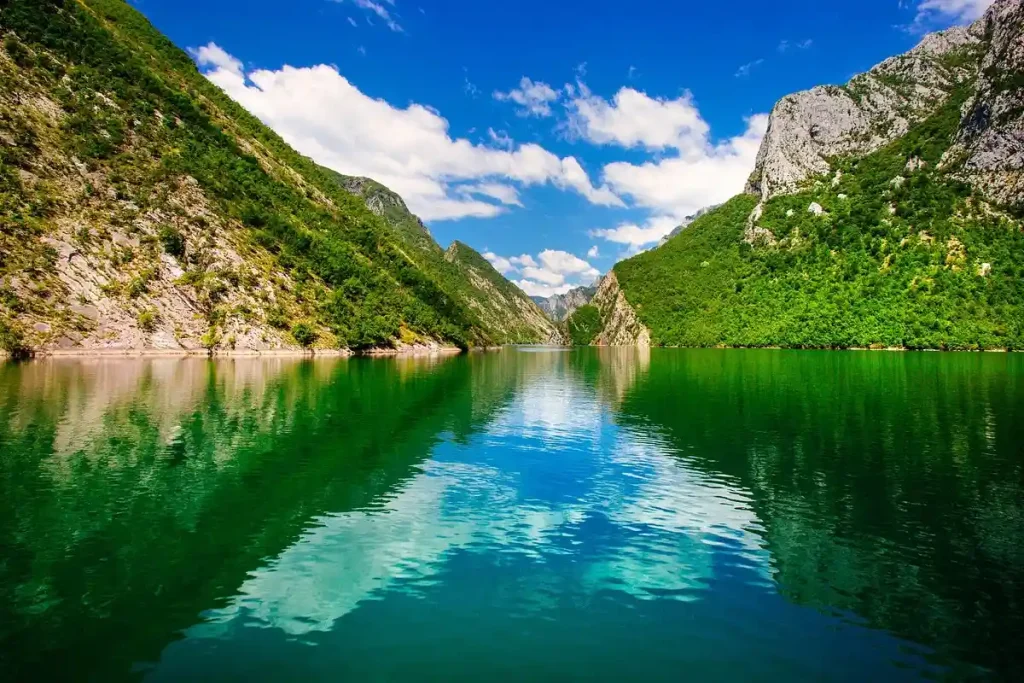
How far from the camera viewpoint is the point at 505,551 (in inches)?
598

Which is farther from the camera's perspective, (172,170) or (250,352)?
(172,170)

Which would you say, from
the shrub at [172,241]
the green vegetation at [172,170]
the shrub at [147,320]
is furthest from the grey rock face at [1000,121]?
the shrub at [147,320]

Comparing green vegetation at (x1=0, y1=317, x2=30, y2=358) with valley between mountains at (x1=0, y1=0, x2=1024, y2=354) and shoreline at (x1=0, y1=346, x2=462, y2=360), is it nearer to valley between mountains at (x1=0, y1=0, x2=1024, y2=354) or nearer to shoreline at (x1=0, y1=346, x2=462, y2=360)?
valley between mountains at (x1=0, y1=0, x2=1024, y2=354)

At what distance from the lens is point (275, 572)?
44.4 feet

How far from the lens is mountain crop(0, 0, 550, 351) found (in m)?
Answer: 84.8

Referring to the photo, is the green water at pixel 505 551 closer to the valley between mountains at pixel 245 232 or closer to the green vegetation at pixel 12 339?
the green vegetation at pixel 12 339

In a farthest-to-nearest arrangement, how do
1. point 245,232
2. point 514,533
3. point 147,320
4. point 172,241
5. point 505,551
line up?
point 245,232 < point 172,241 < point 147,320 < point 514,533 < point 505,551

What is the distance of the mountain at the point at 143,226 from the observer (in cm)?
8481

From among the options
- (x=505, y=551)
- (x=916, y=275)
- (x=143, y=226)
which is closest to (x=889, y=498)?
(x=505, y=551)

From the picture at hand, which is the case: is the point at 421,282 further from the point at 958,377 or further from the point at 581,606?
the point at 581,606

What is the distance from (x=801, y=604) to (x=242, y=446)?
23.8 meters

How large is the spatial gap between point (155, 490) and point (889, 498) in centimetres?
2461

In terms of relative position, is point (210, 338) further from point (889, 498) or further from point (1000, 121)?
point (1000, 121)

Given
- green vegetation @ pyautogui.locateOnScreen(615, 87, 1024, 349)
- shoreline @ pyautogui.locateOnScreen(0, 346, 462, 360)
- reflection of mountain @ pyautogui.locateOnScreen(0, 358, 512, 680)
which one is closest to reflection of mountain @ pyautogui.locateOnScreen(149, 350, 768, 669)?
reflection of mountain @ pyautogui.locateOnScreen(0, 358, 512, 680)
